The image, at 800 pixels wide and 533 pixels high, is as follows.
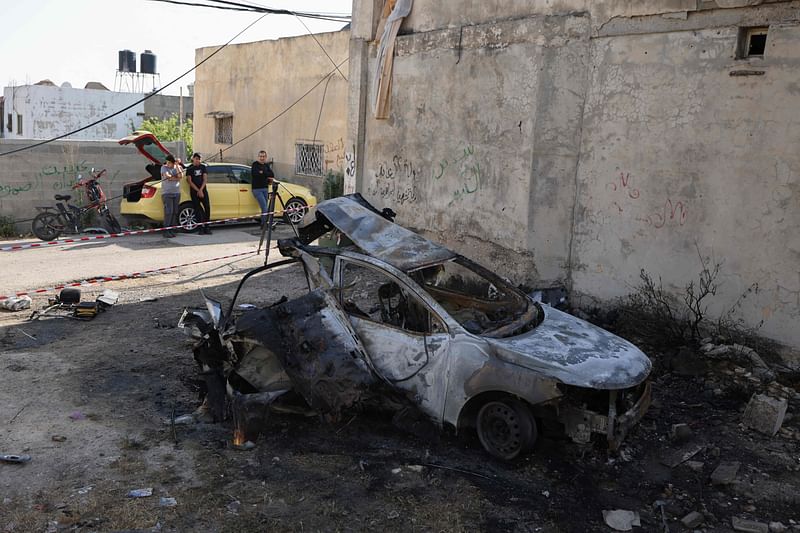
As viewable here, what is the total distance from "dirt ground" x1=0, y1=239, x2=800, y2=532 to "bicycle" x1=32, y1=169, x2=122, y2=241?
26.3ft

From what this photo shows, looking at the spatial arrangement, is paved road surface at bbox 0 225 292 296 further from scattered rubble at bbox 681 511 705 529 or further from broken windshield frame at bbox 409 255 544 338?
scattered rubble at bbox 681 511 705 529

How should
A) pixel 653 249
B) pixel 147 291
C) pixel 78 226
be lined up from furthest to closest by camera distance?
pixel 78 226 < pixel 147 291 < pixel 653 249

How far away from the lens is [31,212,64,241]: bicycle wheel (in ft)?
47.8

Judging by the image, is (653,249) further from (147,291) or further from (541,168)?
(147,291)

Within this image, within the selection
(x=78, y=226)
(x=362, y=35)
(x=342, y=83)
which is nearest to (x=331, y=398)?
(x=362, y=35)

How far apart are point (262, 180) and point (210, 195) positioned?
3.96 ft

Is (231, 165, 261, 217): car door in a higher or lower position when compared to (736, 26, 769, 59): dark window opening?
lower

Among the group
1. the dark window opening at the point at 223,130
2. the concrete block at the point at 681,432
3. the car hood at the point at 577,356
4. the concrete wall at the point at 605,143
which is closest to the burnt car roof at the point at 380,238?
the car hood at the point at 577,356

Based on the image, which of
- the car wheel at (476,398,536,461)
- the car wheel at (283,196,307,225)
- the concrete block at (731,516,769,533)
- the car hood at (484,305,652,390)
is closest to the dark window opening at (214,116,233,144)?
the car wheel at (283,196,307,225)

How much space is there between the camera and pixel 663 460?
5.93 metres

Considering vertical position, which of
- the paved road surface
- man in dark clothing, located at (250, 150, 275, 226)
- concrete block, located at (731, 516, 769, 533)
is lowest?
concrete block, located at (731, 516, 769, 533)

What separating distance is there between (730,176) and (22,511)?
287 inches

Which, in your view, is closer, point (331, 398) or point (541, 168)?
point (331, 398)

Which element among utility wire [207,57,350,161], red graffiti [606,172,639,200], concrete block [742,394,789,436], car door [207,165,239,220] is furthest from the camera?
utility wire [207,57,350,161]
